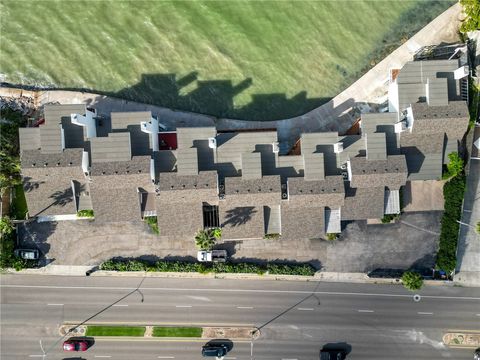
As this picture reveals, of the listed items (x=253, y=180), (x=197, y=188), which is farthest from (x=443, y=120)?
(x=197, y=188)

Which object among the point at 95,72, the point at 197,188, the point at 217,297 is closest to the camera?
the point at 197,188

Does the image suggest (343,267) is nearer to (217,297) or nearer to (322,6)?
(217,297)

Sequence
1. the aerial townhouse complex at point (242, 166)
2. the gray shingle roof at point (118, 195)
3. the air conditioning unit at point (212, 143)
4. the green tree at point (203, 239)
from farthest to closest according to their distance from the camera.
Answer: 1. the green tree at point (203, 239)
2. the air conditioning unit at point (212, 143)
3. the aerial townhouse complex at point (242, 166)
4. the gray shingle roof at point (118, 195)

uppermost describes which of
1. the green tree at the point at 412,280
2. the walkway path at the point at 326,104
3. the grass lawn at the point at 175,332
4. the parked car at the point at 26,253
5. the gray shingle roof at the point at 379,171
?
the walkway path at the point at 326,104

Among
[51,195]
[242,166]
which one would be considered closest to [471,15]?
[242,166]

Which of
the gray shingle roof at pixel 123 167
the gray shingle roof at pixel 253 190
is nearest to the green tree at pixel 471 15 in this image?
the gray shingle roof at pixel 253 190

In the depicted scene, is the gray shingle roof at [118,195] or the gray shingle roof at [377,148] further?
the gray shingle roof at [377,148]

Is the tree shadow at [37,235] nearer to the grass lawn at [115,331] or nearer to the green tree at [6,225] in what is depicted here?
the green tree at [6,225]
